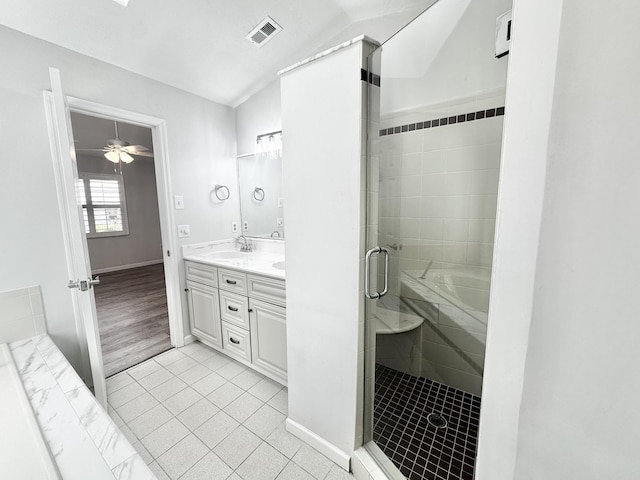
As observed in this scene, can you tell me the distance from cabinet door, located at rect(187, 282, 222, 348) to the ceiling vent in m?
2.02

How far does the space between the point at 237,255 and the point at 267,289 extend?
0.99 m

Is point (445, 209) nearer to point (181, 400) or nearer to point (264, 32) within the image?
point (264, 32)

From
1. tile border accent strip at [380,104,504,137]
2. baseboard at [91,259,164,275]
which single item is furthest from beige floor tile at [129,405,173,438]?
baseboard at [91,259,164,275]

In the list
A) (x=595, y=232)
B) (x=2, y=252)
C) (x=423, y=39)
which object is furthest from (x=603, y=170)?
(x=2, y=252)

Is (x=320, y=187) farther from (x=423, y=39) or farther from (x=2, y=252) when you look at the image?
(x=2, y=252)

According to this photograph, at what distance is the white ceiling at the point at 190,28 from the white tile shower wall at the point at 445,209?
833 millimetres

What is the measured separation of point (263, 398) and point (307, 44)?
8.99 ft

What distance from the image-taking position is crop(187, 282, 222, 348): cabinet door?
2.36 m

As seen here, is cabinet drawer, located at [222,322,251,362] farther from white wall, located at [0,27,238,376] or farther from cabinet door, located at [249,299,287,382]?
white wall, located at [0,27,238,376]

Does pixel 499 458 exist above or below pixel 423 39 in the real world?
below

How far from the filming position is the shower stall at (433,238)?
1387mm

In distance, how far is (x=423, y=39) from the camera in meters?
1.73

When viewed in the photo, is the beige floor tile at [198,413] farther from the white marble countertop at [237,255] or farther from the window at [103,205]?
the window at [103,205]

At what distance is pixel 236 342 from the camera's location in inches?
88.3
